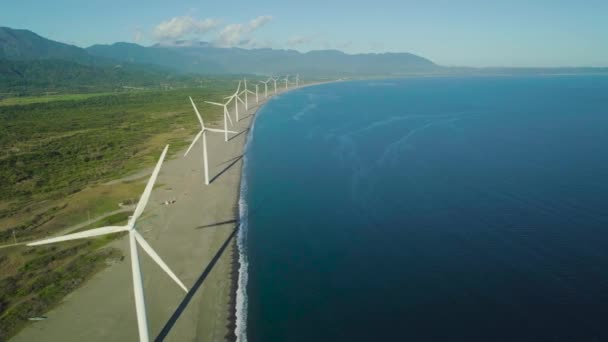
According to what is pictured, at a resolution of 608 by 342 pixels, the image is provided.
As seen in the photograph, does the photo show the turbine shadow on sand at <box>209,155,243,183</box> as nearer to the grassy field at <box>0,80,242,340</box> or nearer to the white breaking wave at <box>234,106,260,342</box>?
the white breaking wave at <box>234,106,260,342</box>

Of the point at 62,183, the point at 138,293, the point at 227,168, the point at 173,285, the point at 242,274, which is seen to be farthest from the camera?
the point at 227,168

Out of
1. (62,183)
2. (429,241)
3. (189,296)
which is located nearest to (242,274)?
(189,296)

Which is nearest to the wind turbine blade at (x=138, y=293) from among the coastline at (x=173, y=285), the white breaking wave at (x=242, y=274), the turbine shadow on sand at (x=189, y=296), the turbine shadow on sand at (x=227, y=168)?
the turbine shadow on sand at (x=189, y=296)

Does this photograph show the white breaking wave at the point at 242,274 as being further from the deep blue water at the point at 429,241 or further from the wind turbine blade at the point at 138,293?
the wind turbine blade at the point at 138,293

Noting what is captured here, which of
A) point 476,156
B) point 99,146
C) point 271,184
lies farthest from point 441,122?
point 99,146

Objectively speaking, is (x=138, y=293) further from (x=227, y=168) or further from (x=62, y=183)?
(x=227, y=168)

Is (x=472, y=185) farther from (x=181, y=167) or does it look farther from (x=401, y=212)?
(x=181, y=167)

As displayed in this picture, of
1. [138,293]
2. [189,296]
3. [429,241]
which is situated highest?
[138,293]

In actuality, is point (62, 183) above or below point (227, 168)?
below
